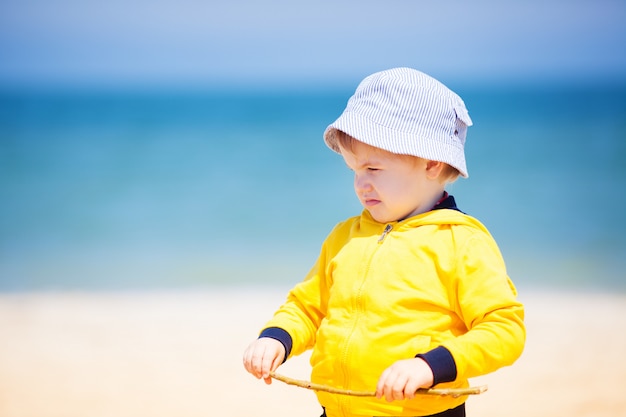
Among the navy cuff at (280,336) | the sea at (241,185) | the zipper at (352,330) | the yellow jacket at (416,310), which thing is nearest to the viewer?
the yellow jacket at (416,310)

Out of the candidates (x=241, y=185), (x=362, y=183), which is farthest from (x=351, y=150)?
(x=241, y=185)

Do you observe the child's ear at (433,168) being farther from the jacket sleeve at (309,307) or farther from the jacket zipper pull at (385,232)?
the jacket sleeve at (309,307)

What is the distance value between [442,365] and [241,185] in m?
6.04

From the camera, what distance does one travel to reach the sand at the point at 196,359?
3.51 m

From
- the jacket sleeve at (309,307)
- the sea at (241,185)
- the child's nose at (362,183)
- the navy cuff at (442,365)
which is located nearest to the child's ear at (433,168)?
the child's nose at (362,183)

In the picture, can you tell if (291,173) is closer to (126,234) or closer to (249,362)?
(126,234)

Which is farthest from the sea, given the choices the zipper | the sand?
the zipper

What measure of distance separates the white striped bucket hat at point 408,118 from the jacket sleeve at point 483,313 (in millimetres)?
211

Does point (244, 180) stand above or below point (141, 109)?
below

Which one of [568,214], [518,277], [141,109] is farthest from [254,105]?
[518,277]

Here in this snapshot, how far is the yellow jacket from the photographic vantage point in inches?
64.4

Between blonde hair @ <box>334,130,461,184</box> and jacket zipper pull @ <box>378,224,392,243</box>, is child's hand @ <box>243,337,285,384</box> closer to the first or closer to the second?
jacket zipper pull @ <box>378,224,392,243</box>

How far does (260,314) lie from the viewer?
16.1ft

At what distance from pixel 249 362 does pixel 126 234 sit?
5.00 m
